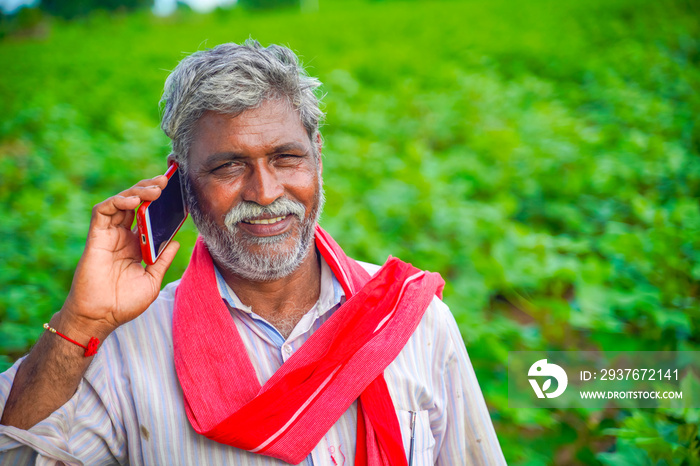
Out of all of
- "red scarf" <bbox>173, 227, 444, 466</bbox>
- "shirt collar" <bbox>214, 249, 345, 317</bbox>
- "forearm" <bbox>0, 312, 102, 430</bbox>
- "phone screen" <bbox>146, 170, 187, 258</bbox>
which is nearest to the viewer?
"forearm" <bbox>0, 312, 102, 430</bbox>

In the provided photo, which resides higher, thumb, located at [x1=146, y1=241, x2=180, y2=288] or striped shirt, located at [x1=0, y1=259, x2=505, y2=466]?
thumb, located at [x1=146, y1=241, x2=180, y2=288]

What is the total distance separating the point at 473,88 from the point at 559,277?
586 centimetres

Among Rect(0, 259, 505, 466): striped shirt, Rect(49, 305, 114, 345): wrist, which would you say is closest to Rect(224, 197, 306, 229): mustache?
Rect(0, 259, 505, 466): striped shirt

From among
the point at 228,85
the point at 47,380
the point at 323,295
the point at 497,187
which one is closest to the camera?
the point at 47,380

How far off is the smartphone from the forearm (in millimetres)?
323

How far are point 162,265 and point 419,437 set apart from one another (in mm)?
1059

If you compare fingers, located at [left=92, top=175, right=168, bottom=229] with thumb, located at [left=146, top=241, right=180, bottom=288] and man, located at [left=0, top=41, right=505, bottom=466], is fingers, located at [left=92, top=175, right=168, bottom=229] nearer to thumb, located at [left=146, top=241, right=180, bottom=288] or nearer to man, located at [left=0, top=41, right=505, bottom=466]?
man, located at [left=0, top=41, right=505, bottom=466]

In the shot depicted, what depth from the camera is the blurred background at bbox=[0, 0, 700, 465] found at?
320 centimetres

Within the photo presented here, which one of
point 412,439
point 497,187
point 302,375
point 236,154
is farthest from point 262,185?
point 497,187

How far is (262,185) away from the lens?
5.47 ft

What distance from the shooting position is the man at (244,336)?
4.83 ft

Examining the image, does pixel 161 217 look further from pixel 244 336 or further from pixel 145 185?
pixel 244 336

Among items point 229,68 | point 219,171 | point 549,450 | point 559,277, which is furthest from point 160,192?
point 559,277

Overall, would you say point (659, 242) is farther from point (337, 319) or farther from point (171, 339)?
point (171, 339)
